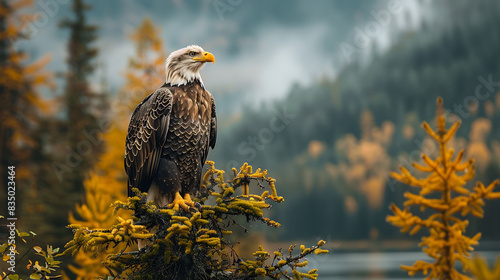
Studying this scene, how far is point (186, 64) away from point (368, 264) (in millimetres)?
40035

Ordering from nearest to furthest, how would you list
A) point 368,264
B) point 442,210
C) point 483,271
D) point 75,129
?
1. point 483,271
2. point 442,210
3. point 75,129
4. point 368,264

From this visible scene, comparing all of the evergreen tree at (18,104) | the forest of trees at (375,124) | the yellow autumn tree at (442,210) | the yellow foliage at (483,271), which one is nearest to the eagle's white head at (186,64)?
the yellow autumn tree at (442,210)

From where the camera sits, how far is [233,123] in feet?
166

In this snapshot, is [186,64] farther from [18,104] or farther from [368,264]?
[368,264]

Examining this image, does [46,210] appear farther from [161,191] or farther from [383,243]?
[383,243]

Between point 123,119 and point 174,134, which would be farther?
point 123,119

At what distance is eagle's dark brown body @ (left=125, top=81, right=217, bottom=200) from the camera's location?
500 centimetres

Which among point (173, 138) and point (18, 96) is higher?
point (18, 96)

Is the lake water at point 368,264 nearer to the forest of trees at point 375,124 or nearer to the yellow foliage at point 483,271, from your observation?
the forest of trees at point 375,124

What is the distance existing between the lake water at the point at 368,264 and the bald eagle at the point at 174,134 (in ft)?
96.5

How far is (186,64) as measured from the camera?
512cm

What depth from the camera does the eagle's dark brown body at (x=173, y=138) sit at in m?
5.00

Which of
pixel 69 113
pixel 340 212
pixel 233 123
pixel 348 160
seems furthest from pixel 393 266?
pixel 69 113

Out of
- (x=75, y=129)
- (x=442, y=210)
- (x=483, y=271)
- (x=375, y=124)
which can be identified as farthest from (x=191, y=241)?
(x=375, y=124)
